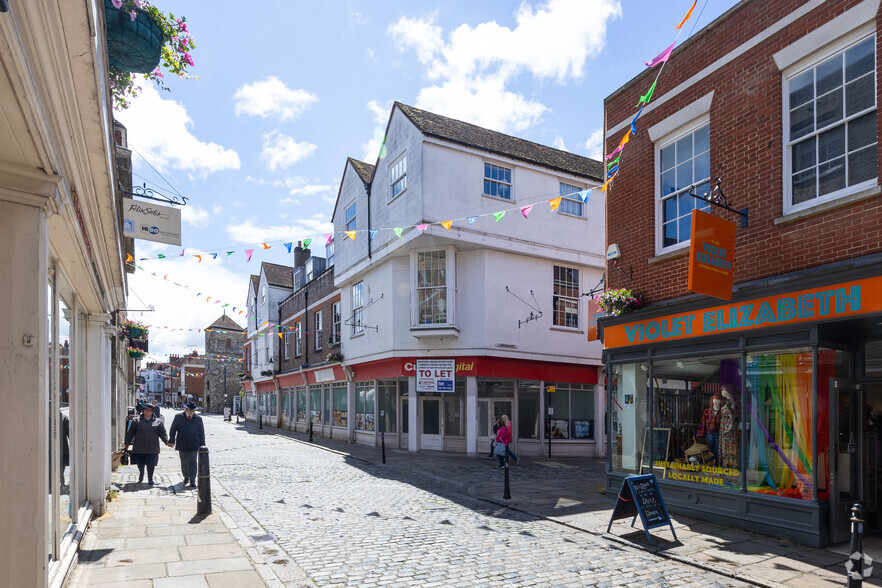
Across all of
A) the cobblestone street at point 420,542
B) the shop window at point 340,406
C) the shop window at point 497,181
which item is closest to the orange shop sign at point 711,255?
the cobblestone street at point 420,542

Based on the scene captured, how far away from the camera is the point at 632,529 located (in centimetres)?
873

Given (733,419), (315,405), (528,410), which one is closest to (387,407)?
(528,410)

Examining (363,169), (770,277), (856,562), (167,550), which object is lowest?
(167,550)

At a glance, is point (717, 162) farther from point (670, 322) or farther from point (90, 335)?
point (90, 335)

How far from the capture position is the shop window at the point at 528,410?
68.2 feet

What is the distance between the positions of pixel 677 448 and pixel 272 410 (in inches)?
1378

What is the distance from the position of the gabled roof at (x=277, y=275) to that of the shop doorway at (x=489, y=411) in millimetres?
23332

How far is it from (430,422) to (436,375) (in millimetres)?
2947

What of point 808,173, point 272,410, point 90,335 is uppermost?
point 808,173

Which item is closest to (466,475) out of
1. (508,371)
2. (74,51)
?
(508,371)

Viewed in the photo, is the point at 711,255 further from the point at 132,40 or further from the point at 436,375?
the point at 436,375

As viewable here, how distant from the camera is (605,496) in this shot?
11711 millimetres

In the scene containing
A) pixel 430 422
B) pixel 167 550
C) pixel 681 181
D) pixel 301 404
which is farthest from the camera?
pixel 301 404

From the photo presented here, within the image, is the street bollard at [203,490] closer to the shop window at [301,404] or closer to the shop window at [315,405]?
the shop window at [315,405]
